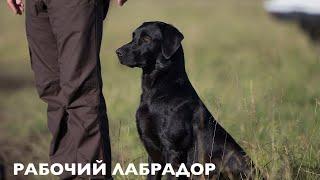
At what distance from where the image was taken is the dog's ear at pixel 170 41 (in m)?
5.12

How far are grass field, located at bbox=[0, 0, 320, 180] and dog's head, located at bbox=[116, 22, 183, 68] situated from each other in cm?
44

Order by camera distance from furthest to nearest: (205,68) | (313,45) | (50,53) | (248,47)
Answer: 1. (248,47)
2. (313,45)
3. (205,68)
4. (50,53)

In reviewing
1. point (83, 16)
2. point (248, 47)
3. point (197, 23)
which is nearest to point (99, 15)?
point (83, 16)

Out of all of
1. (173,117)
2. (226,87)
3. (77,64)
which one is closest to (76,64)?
(77,64)

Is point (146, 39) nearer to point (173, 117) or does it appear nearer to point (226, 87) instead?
point (173, 117)

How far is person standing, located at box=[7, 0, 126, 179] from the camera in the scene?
4.45 metres

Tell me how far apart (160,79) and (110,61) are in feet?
29.5

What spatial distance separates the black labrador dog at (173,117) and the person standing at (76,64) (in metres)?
0.48

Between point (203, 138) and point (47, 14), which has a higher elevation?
point (47, 14)

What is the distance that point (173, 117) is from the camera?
4.99 metres

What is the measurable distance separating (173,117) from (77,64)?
807 millimetres

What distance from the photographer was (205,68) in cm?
1210

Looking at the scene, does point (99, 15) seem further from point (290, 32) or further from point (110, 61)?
point (290, 32)

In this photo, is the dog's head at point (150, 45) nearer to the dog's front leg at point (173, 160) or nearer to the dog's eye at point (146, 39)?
the dog's eye at point (146, 39)
